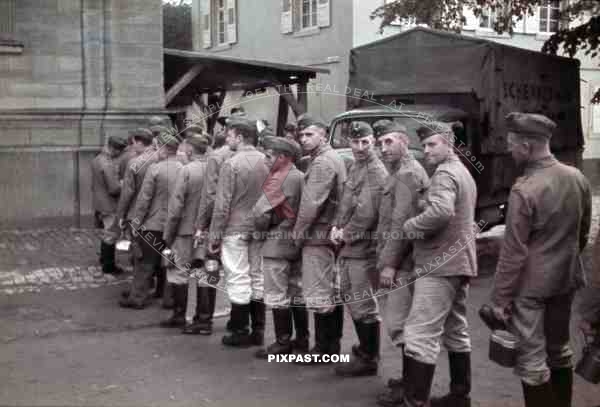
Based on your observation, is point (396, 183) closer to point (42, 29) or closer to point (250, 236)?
point (250, 236)

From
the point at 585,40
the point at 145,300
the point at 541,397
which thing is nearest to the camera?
the point at 541,397

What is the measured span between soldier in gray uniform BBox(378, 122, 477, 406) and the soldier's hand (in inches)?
9.3

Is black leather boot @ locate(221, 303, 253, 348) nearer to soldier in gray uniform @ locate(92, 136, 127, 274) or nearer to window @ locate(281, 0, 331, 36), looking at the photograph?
soldier in gray uniform @ locate(92, 136, 127, 274)

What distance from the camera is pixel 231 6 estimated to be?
28406 millimetres

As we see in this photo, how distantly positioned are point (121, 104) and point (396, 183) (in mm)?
8829

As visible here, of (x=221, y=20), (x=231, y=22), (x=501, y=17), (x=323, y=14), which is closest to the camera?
(x=501, y=17)

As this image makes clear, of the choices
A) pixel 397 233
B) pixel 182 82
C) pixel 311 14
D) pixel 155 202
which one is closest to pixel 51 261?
pixel 155 202

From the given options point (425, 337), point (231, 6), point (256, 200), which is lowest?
point (425, 337)

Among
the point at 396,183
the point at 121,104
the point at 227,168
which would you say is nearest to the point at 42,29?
the point at 121,104

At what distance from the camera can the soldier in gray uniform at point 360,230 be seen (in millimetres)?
5980

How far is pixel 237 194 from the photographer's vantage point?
7.02 meters

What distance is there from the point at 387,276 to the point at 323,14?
19.6m

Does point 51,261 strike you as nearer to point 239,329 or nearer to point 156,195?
point 156,195

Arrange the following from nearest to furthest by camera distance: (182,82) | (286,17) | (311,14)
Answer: (182,82)
(311,14)
(286,17)
